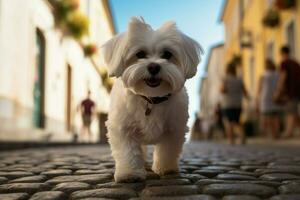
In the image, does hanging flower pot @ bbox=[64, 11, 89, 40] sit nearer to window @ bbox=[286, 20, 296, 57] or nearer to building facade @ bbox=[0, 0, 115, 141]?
building facade @ bbox=[0, 0, 115, 141]

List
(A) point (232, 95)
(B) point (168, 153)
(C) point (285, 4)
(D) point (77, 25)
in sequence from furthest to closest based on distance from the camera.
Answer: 1. (D) point (77, 25)
2. (C) point (285, 4)
3. (A) point (232, 95)
4. (B) point (168, 153)

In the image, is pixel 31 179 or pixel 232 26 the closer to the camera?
pixel 31 179

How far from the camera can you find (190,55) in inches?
140

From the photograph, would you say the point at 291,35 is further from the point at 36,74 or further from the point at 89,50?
the point at 89,50

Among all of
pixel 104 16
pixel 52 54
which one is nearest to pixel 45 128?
pixel 52 54

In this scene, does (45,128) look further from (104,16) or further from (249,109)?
(104,16)

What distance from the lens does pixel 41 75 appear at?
17.1 m

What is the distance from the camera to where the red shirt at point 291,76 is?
1073 centimetres

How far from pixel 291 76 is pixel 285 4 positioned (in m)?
6.32

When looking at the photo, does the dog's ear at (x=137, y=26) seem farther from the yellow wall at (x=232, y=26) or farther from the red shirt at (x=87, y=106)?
the yellow wall at (x=232, y=26)

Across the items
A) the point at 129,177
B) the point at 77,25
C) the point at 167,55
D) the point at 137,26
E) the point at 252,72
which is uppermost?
the point at 77,25

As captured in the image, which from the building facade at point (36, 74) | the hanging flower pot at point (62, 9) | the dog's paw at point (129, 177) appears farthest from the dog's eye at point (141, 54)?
the hanging flower pot at point (62, 9)

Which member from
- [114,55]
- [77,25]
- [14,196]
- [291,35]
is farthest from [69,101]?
[14,196]

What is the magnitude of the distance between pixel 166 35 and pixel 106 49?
18.3 inches
